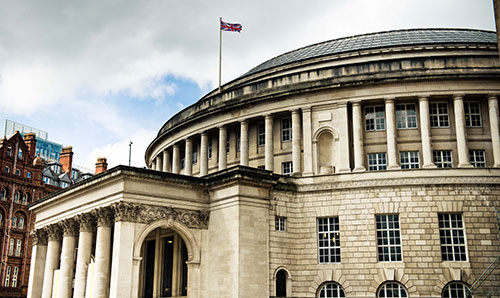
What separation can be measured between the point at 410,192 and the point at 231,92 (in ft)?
56.0

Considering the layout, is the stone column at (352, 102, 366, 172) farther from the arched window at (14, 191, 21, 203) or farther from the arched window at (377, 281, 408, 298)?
the arched window at (14, 191, 21, 203)

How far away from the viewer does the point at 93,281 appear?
35094 millimetres

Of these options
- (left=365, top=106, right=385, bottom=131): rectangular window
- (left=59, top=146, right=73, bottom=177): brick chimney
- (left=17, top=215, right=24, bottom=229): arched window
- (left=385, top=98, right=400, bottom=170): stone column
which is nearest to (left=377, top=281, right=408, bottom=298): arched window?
(left=385, top=98, right=400, bottom=170): stone column

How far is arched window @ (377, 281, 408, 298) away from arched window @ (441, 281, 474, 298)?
2.42 m

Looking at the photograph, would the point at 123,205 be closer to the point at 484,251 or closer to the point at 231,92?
the point at 231,92

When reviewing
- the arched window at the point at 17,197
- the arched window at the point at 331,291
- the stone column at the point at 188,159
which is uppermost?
the arched window at the point at 17,197

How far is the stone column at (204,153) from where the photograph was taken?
46.8m

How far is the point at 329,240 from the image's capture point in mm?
37312

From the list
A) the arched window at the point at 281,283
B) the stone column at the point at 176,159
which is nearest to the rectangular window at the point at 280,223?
the arched window at the point at 281,283

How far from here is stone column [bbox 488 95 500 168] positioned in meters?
36.6

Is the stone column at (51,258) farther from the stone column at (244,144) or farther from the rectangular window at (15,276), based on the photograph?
the rectangular window at (15,276)

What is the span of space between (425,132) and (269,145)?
11329 mm

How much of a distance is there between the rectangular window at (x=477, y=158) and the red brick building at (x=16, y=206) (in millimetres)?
59926

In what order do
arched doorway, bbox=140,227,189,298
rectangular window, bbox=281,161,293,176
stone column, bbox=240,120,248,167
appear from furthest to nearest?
stone column, bbox=240,120,248,167
rectangular window, bbox=281,161,293,176
arched doorway, bbox=140,227,189,298
